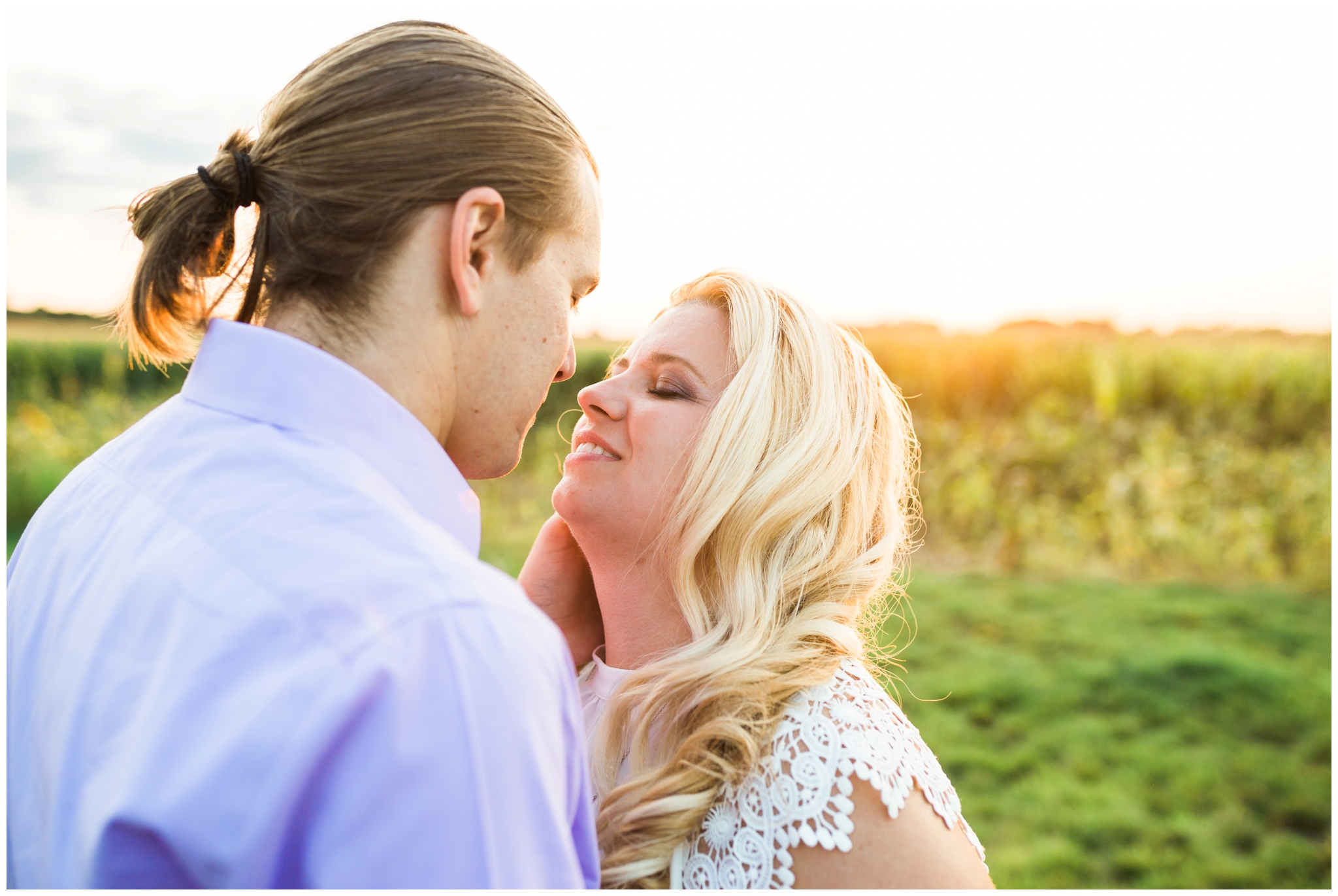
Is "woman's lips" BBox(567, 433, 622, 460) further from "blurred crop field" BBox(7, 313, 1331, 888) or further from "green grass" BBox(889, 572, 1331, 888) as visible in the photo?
"green grass" BBox(889, 572, 1331, 888)

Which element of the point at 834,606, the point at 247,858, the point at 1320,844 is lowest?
the point at 1320,844

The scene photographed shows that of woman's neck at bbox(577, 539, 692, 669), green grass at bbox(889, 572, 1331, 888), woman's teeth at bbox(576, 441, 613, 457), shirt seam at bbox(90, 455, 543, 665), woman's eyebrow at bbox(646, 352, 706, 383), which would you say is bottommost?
green grass at bbox(889, 572, 1331, 888)

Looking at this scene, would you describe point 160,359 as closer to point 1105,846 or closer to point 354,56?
point 354,56

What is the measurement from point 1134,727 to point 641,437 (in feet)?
13.1

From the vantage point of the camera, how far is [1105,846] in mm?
Answer: 3947

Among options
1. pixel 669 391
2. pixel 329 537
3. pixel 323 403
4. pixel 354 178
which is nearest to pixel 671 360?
pixel 669 391

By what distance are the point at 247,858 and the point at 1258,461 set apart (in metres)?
8.82

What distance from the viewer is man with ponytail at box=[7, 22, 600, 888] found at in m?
0.90

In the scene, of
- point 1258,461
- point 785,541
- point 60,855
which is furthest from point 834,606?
point 1258,461

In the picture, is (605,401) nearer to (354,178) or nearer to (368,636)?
(354,178)

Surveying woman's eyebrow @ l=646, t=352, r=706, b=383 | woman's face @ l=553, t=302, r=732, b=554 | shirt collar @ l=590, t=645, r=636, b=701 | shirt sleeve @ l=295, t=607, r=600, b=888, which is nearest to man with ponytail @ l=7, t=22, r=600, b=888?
shirt sleeve @ l=295, t=607, r=600, b=888

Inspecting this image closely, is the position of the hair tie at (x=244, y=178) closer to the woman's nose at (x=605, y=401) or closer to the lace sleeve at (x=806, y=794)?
the woman's nose at (x=605, y=401)

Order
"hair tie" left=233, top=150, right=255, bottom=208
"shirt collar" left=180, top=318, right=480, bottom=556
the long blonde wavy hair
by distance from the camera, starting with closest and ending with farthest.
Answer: "shirt collar" left=180, top=318, right=480, bottom=556 < "hair tie" left=233, top=150, right=255, bottom=208 < the long blonde wavy hair

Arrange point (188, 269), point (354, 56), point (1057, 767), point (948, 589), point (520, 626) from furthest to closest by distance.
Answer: point (948, 589)
point (1057, 767)
point (188, 269)
point (354, 56)
point (520, 626)
